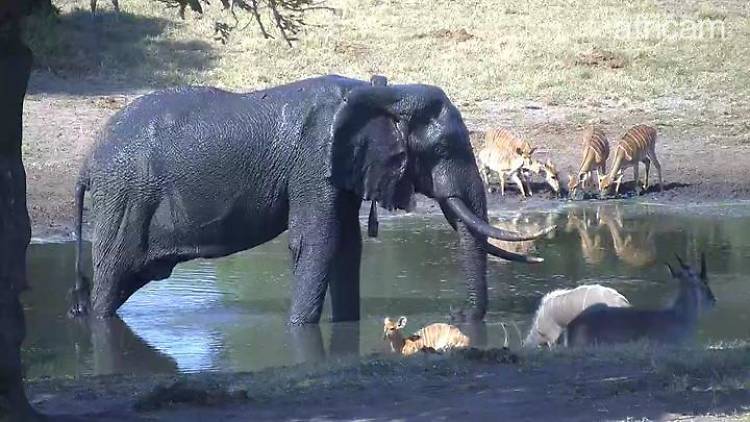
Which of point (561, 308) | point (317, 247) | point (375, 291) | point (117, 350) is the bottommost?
point (117, 350)

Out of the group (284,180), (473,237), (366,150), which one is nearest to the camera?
(366,150)

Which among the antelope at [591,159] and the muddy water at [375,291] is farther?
the antelope at [591,159]

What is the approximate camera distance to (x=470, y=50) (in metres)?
27.1

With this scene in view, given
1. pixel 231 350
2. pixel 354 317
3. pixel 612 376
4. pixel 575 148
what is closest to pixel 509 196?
pixel 575 148

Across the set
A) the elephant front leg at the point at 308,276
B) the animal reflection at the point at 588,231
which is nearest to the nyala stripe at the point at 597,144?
the animal reflection at the point at 588,231

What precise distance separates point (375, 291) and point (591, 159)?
270 inches

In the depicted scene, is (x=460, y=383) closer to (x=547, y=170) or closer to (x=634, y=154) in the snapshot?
(x=547, y=170)

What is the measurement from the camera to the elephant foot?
13.0 metres

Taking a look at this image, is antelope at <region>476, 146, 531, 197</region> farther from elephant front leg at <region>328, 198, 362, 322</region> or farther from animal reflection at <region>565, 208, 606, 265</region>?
elephant front leg at <region>328, 198, 362, 322</region>

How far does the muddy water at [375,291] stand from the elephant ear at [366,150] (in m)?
1.16

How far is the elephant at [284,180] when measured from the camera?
1214 cm

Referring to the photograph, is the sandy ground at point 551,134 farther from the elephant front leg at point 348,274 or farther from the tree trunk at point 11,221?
the tree trunk at point 11,221

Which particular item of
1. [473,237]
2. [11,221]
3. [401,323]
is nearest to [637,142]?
[473,237]

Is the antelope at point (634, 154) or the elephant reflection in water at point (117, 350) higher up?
the antelope at point (634, 154)
